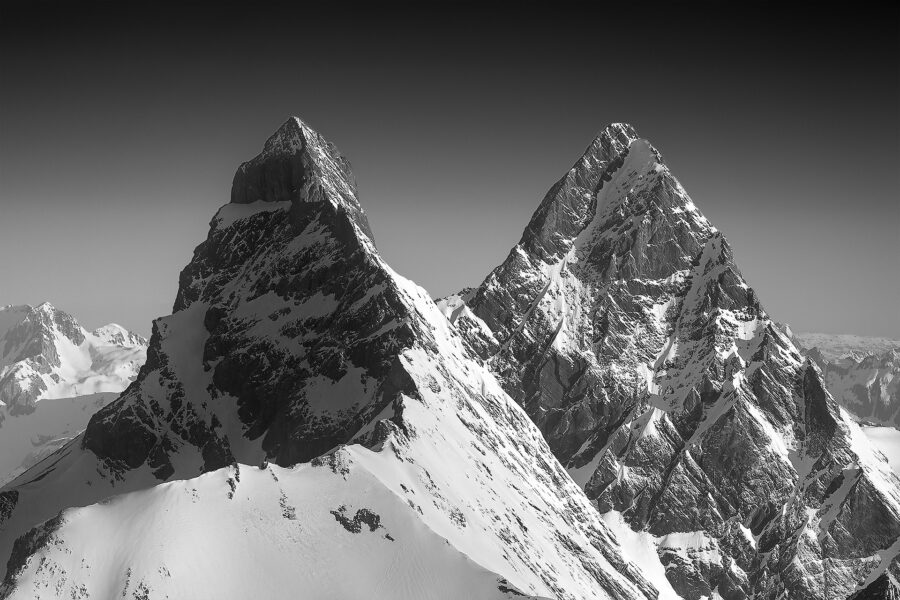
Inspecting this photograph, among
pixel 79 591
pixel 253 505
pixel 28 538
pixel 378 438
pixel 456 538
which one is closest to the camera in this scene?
pixel 79 591

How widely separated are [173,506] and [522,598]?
51.1 m

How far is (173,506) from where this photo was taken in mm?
144875

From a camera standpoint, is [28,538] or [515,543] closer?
[28,538]

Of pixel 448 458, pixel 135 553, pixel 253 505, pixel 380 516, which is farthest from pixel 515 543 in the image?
pixel 135 553

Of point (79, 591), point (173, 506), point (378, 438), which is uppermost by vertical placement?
point (378, 438)

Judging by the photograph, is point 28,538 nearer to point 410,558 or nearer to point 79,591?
point 79,591

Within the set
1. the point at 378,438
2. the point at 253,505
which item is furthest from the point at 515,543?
the point at 253,505

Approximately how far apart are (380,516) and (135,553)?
37.8 metres

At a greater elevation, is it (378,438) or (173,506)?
(378,438)

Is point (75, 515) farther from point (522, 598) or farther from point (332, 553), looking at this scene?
point (522, 598)

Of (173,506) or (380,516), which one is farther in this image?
(380,516)

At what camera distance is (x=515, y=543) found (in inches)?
7702

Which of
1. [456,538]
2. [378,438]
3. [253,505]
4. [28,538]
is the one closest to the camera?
[28,538]

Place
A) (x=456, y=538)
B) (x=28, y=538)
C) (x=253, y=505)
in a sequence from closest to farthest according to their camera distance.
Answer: (x=28, y=538) < (x=253, y=505) < (x=456, y=538)
